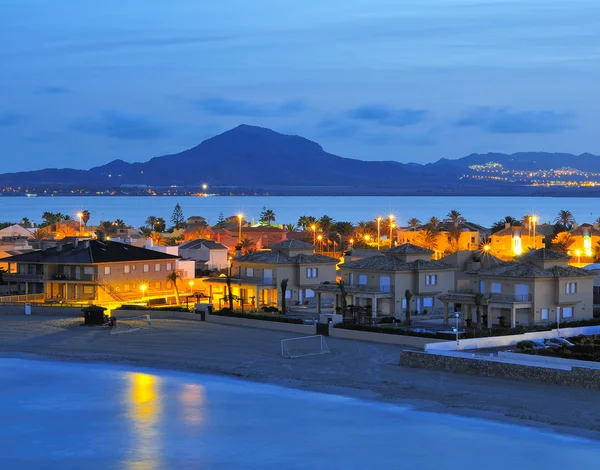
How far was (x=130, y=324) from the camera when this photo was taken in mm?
51406

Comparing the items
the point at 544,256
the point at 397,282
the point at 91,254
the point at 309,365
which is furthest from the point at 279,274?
the point at 309,365

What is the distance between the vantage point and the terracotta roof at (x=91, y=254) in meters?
62.3

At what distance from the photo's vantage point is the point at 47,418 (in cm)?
3556

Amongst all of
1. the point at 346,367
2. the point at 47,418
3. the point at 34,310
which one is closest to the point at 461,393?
the point at 346,367

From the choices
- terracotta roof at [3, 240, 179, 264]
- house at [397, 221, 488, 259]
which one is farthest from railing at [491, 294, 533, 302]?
house at [397, 221, 488, 259]

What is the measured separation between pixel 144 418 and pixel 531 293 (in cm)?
2241

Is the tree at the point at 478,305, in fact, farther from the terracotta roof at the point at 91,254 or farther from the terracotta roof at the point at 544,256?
the terracotta roof at the point at 91,254

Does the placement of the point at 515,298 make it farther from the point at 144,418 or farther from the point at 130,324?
the point at 144,418

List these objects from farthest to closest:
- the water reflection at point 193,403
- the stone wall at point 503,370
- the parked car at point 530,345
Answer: the parked car at point 530,345 < the water reflection at point 193,403 < the stone wall at point 503,370

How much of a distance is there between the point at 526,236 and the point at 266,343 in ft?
167

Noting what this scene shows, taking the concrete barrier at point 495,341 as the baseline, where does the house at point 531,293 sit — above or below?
above

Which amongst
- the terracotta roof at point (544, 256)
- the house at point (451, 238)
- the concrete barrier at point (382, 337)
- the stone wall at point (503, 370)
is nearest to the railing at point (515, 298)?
the terracotta roof at point (544, 256)

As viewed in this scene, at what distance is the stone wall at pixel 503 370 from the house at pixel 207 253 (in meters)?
41.2

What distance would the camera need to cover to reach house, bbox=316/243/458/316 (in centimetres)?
5419
